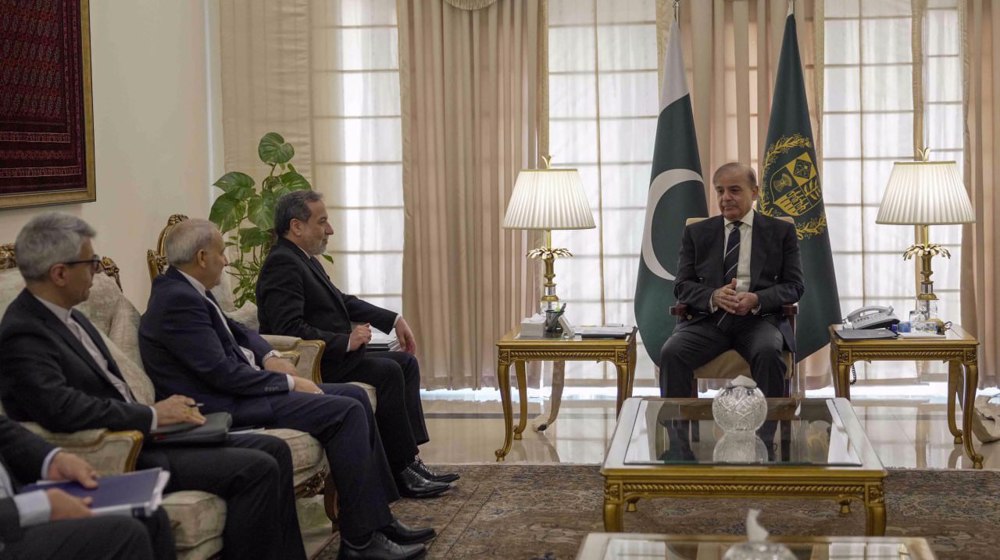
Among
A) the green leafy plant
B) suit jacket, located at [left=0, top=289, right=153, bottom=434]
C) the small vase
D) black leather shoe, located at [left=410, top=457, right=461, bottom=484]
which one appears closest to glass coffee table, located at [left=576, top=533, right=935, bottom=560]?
the small vase

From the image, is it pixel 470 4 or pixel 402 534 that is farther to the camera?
pixel 470 4

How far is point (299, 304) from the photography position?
5.17 metres

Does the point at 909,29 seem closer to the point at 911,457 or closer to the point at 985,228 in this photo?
the point at 985,228

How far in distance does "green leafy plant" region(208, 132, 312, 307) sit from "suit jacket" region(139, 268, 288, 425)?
2.21m

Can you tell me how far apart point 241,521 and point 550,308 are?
2.70 m

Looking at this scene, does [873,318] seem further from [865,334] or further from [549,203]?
[549,203]

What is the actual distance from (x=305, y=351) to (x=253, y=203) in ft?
6.02


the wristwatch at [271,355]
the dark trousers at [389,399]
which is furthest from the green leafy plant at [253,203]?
the wristwatch at [271,355]

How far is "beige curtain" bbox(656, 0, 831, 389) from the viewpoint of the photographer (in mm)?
7027

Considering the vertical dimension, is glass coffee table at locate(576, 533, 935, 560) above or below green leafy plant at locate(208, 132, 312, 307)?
below

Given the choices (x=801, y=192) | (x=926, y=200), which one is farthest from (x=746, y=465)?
(x=801, y=192)

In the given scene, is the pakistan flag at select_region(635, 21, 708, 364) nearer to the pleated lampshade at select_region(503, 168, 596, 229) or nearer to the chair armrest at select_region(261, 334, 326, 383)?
the pleated lampshade at select_region(503, 168, 596, 229)

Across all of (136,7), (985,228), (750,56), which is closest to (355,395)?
(136,7)

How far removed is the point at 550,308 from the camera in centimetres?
607
